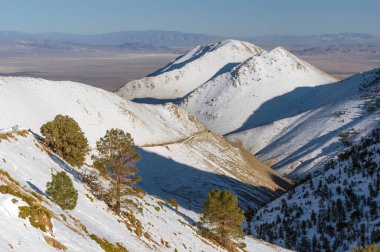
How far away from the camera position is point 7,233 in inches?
912

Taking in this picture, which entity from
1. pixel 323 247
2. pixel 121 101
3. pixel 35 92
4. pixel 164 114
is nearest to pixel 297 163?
pixel 164 114

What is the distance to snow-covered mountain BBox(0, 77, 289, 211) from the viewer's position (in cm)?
11454

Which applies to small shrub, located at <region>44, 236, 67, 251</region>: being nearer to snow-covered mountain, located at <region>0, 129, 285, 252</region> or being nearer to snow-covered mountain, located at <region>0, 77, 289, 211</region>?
snow-covered mountain, located at <region>0, 129, 285, 252</region>

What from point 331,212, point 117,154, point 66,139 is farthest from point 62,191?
point 331,212

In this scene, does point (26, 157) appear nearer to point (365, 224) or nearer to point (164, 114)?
point (365, 224)

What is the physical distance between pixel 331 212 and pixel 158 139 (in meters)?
58.7

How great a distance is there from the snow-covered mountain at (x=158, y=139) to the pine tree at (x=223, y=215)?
140 ft

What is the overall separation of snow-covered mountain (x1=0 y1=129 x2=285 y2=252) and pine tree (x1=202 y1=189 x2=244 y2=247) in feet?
9.21

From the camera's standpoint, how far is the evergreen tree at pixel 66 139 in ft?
165

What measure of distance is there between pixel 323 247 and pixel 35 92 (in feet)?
288

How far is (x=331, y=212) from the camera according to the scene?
10156 cm

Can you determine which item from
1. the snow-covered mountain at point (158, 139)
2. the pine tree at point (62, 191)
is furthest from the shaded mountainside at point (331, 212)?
the pine tree at point (62, 191)

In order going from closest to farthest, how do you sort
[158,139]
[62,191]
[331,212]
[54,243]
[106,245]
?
1. [54,243]
2. [106,245]
3. [62,191]
4. [331,212]
5. [158,139]

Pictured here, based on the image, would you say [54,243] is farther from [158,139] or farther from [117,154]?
[158,139]
